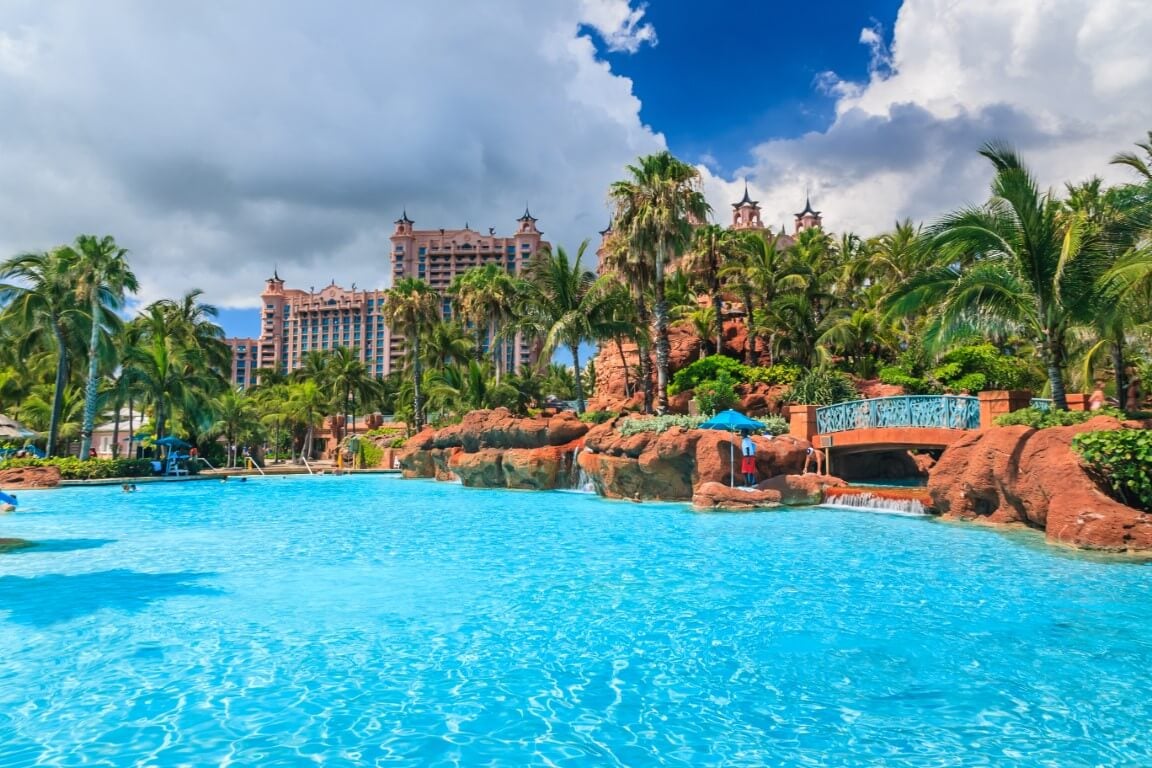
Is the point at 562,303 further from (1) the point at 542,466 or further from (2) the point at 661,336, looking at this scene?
(1) the point at 542,466

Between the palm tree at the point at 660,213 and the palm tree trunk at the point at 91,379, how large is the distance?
931 inches

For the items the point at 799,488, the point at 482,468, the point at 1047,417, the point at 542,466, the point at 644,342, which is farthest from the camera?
the point at 644,342

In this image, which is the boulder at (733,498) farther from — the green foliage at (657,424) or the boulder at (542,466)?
the boulder at (542,466)

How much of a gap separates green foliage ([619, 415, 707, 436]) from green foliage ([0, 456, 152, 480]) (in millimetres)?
23819

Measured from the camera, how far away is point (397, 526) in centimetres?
1669

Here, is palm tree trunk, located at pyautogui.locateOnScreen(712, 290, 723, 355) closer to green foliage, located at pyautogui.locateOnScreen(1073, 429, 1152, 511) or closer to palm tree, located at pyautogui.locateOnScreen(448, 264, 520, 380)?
palm tree, located at pyautogui.locateOnScreen(448, 264, 520, 380)

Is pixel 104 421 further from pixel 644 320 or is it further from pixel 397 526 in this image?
pixel 397 526

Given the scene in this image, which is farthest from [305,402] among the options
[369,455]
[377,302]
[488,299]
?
[377,302]

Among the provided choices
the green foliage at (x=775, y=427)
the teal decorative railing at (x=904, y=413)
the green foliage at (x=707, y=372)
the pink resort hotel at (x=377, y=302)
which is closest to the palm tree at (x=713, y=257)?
the green foliage at (x=707, y=372)

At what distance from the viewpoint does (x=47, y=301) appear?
31500 mm

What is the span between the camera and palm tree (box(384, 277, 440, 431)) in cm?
4494

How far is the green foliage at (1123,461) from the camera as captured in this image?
453 inches

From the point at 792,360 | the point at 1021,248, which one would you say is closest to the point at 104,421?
the point at 792,360

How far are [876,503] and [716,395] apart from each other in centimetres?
1166
